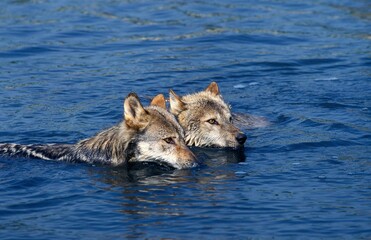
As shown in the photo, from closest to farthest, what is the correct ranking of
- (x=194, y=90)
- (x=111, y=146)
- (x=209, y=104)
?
(x=111, y=146) → (x=209, y=104) → (x=194, y=90)

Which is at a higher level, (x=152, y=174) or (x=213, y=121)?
(x=213, y=121)

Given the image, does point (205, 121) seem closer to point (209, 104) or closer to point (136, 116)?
point (209, 104)

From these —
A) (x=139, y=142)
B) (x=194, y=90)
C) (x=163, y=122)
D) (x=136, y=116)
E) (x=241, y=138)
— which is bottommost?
(x=241, y=138)

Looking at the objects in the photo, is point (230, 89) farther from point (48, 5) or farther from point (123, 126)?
point (48, 5)

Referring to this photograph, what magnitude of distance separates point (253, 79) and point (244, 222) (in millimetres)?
9679

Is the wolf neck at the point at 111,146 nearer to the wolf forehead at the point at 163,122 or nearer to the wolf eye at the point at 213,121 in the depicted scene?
the wolf forehead at the point at 163,122

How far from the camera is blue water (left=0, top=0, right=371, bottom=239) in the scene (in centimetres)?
1149

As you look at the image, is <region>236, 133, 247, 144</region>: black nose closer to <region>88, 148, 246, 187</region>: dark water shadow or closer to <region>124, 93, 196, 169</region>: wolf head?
<region>88, 148, 246, 187</region>: dark water shadow

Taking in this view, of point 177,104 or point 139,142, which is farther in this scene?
point 177,104

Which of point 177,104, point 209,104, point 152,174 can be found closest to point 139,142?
point 152,174

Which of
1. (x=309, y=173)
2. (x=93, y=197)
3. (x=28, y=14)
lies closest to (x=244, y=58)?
(x=28, y=14)

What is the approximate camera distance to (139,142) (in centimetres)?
1372

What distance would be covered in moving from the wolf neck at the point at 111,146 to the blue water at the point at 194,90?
0.24 m

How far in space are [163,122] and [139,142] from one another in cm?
49
